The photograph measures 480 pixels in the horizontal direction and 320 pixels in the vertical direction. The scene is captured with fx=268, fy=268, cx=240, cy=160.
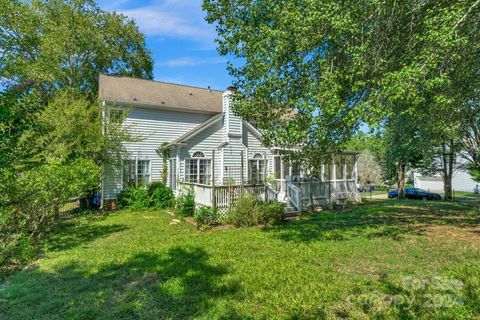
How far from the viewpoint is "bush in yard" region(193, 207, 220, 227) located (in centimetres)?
958

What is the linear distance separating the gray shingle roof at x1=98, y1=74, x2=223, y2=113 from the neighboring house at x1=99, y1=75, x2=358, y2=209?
5 centimetres

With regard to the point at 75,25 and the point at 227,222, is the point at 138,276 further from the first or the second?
the point at 75,25

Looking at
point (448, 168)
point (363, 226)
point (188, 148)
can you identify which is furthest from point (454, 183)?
point (188, 148)

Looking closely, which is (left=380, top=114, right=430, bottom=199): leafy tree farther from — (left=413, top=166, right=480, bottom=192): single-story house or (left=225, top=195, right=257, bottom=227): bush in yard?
→ (left=413, top=166, right=480, bottom=192): single-story house

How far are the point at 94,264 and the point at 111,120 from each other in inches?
381

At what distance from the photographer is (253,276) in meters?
4.86

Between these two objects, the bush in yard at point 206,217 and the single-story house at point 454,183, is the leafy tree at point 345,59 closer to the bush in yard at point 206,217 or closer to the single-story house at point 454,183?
the bush in yard at point 206,217

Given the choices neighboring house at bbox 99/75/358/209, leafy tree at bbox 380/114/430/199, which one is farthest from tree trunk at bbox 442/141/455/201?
neighboring house at bbox 99/75/358/209

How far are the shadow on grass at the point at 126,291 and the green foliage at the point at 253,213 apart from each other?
379 cm

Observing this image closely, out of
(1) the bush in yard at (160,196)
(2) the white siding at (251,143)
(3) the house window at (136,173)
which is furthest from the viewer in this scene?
(2) the white siding at (251,143)

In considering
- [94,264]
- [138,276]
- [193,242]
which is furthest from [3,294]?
[193,242]

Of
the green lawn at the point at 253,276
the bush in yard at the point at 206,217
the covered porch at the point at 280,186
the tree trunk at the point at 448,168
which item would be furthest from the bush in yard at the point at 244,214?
the tree trunk at the point at 448,168

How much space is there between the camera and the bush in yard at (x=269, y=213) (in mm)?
9688

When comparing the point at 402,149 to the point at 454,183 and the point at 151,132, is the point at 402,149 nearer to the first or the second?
the point at 151,132
